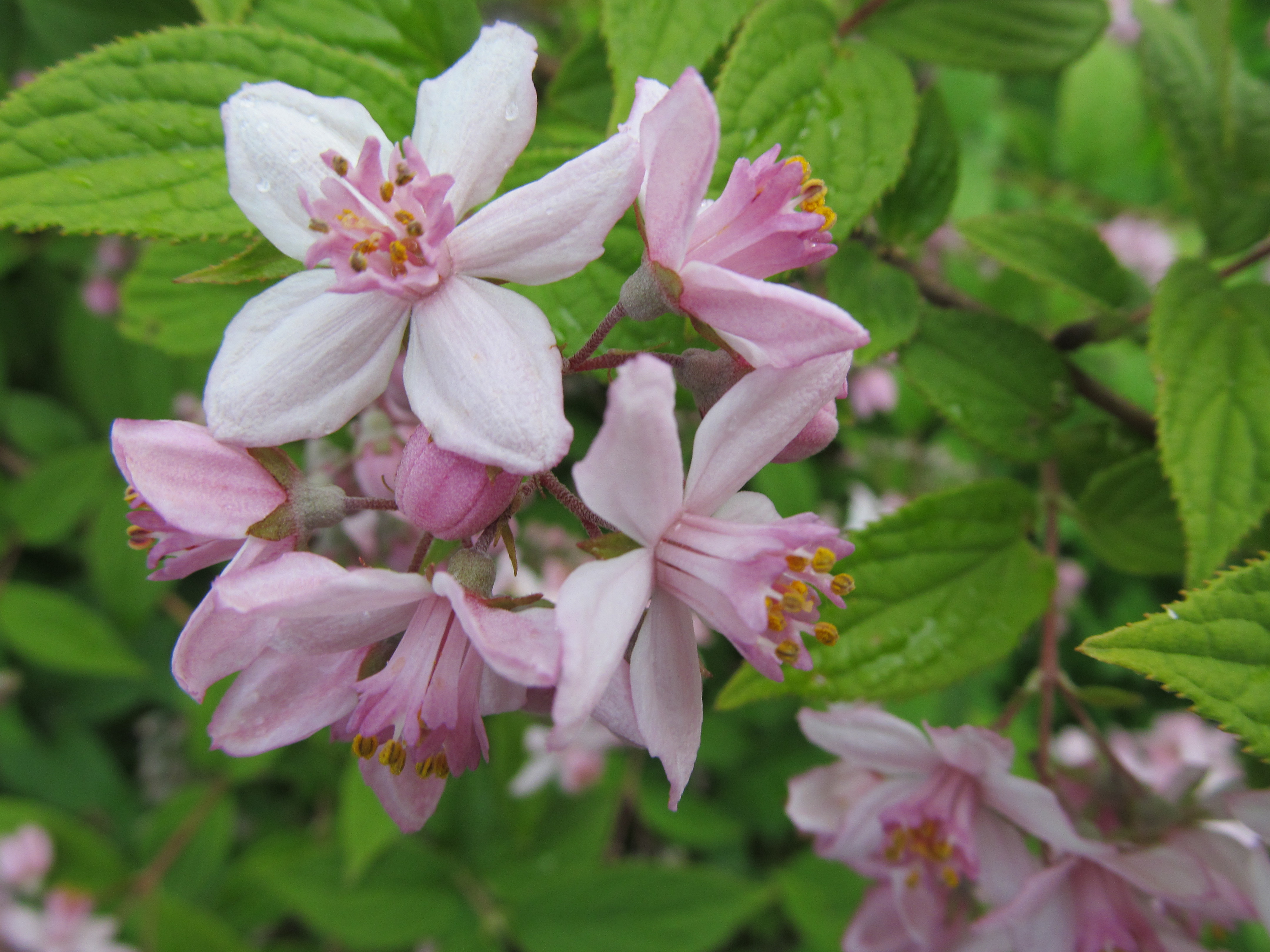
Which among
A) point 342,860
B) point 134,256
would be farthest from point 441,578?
point 134,256

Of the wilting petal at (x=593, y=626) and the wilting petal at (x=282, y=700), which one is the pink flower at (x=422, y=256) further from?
the wilting petal at (x=282, y=700)

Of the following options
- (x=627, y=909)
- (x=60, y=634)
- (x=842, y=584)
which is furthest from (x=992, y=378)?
(x=60, y=634)

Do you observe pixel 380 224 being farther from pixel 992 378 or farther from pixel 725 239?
pixel 992 378

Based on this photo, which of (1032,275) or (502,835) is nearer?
(1032,275)

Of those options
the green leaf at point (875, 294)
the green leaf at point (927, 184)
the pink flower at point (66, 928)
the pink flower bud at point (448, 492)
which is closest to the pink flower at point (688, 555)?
the pink flower bud at point (448, 492)

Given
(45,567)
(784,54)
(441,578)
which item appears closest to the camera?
(441,578)

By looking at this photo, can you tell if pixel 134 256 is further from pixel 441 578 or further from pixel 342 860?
pixel 441 578

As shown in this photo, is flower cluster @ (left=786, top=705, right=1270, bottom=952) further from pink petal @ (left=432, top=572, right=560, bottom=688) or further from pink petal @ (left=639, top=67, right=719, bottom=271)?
pink petal @ (left=639, top=67, right=719, bottom=271)
